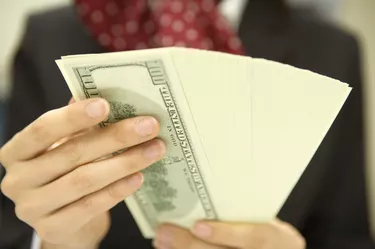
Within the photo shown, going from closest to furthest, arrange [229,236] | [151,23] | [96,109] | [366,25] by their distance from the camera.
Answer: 1. [96,109]
2. [229,236]
3. [151,23]
4. [366,25]

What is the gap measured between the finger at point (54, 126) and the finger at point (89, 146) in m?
0.01

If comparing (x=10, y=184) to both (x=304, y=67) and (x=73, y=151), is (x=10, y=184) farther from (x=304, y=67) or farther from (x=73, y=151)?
(x=304, y=67)

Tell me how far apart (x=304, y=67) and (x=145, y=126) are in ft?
1.33

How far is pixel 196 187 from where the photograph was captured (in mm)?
495

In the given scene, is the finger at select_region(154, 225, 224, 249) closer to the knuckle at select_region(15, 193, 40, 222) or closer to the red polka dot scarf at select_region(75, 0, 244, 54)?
the knuckle at select_region(15, 193, 40, 222)

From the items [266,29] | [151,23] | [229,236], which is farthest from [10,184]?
[266,29]

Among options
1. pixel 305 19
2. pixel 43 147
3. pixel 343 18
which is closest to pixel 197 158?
pixel 43 147

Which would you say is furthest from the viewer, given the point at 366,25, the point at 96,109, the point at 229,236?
the point at 366,25

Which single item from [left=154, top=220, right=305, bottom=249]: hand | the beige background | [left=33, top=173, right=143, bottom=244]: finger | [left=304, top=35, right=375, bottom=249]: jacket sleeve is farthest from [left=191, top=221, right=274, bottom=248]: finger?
the beige background

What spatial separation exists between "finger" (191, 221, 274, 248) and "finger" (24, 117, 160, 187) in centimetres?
18

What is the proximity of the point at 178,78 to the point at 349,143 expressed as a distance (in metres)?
0.48

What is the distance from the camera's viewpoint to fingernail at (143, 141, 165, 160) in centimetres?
40

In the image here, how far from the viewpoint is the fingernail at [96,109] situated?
14.5 inches

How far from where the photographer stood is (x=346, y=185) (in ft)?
2.53
